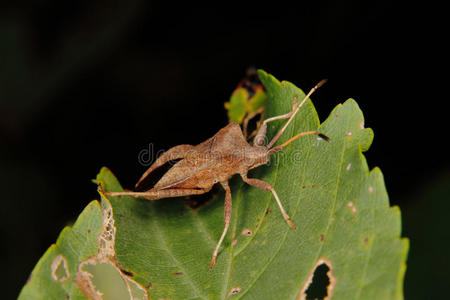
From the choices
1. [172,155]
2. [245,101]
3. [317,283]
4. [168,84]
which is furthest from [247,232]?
[168,84]

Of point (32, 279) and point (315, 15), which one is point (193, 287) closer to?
point (32, 279)

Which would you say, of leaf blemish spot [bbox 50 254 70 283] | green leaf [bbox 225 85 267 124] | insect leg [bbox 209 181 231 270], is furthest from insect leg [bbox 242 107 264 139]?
leaf blemish spot [bbox 50 254 70 283]

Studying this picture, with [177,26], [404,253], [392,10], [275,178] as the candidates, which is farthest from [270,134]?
[177,26]

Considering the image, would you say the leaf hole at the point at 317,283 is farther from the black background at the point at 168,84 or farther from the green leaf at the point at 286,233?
the black background at the point at 168,84

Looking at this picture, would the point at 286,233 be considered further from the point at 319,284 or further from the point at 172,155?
the point at 172,155

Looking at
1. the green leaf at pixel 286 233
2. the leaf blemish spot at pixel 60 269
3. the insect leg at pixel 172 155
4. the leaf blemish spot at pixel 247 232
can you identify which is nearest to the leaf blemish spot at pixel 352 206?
the green leaf at pixel 286 233

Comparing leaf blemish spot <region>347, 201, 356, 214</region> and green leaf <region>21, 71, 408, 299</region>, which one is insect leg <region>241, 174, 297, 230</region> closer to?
green leaf <region>21, 71, 408, 299</region>

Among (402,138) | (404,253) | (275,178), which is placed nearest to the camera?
(404,253)
